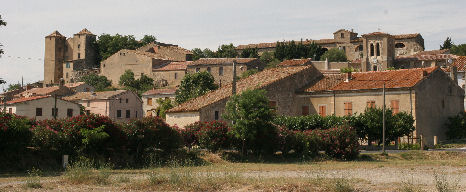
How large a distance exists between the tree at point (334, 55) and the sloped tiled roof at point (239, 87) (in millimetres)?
60431

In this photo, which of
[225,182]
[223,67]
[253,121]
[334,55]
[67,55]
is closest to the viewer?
[225,182]

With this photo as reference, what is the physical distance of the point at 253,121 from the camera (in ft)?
119

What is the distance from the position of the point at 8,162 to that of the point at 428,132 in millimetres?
32827

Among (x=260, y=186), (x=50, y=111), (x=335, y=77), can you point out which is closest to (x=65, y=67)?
(x=50, y=111)

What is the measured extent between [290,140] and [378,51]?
70840 mm

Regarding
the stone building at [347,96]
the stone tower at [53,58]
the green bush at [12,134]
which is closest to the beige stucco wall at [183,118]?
the stone building at [347,96]

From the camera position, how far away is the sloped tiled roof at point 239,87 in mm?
48969

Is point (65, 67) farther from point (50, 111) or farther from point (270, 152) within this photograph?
point (270, 152)

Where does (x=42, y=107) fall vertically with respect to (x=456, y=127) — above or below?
above

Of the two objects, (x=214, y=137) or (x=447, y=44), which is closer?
(x=214, y=137)

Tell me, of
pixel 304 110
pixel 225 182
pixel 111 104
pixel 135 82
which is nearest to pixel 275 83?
pixel 304 110

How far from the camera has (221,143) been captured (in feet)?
122

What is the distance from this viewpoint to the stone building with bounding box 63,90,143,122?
78.2 metres

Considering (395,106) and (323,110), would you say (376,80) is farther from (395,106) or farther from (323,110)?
(323,110)
